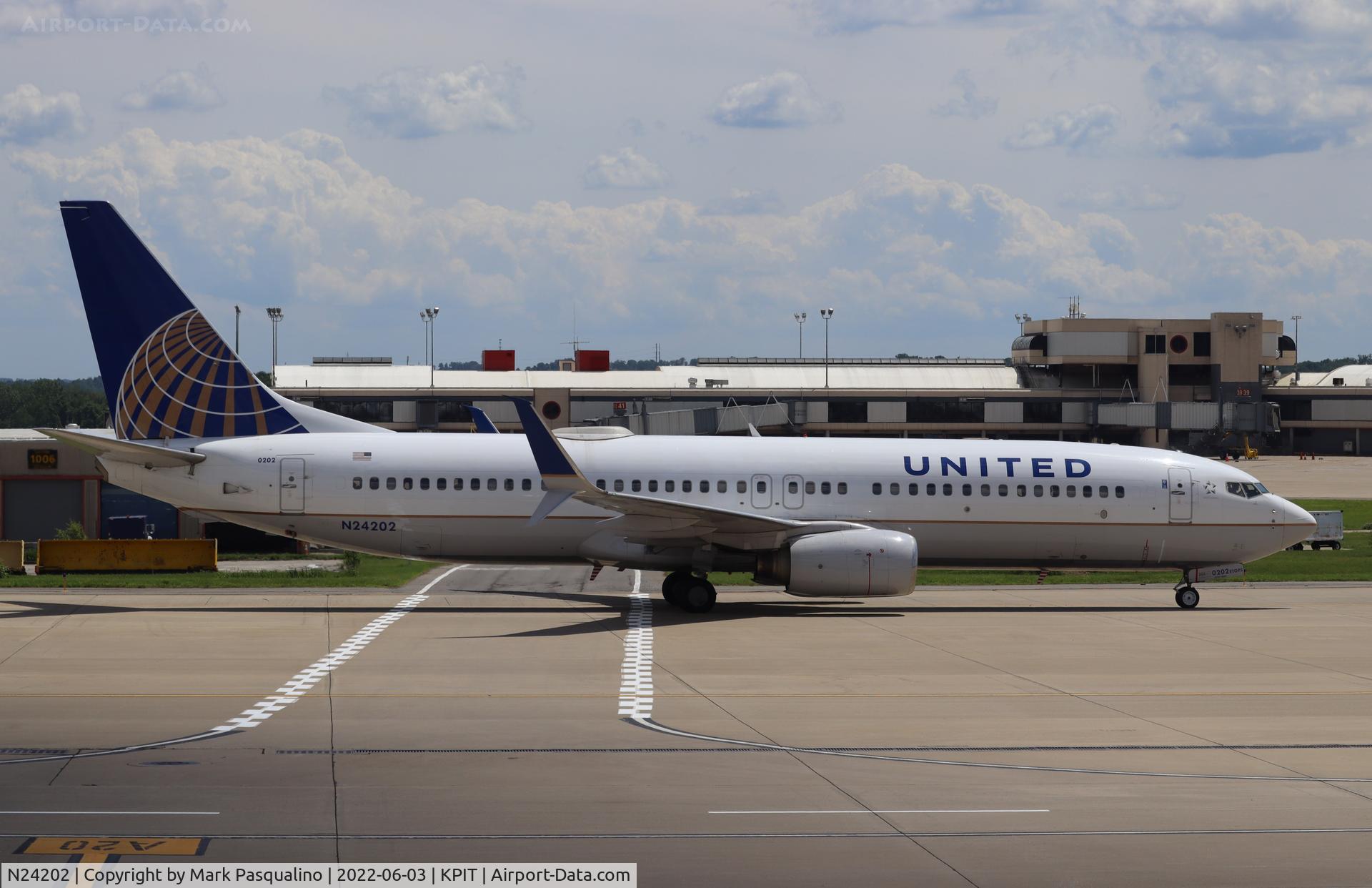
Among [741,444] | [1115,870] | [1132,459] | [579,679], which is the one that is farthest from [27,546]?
[1115,870]

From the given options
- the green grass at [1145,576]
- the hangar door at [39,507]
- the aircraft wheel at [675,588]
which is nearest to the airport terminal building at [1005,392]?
the hangar door at [39,507]

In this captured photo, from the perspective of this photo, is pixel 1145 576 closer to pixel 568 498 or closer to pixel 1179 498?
pixel 1179 498

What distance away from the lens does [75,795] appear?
42.5 feet

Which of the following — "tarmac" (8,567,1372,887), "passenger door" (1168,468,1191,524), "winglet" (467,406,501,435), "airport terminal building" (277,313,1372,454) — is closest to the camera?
"tarmac" (8,567,1372,887)

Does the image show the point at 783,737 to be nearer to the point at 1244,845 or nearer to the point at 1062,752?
the point at 1062,752

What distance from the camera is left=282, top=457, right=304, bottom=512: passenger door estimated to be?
30219mm

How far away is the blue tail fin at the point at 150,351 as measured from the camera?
99.6 ft

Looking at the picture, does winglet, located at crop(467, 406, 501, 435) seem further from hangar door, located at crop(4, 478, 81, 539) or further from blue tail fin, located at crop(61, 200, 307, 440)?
hangar door, located at crop(4, 478, 81, 539)

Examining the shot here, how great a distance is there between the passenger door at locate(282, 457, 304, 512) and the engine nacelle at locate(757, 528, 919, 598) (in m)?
10.6

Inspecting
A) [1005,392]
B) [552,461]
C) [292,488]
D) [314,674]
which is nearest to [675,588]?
[552,461]

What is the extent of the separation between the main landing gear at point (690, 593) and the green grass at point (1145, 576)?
270 inches

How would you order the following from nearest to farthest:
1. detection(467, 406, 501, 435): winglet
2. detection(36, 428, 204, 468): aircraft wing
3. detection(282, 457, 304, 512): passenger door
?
detection(36, 428, 204, 468): aircraft wing < detection(282, 457, 304, 512): passenger door < detection(467, 406, 501, 435): winglet

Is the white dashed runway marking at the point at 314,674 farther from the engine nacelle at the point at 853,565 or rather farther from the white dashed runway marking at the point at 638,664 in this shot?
the engine nacelle at the point at 853,565

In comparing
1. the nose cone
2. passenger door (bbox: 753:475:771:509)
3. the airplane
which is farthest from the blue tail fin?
the nose cone
